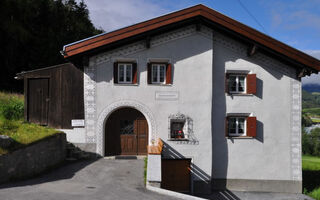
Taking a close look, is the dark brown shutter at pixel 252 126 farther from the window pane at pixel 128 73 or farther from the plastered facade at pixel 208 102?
the window pane at pixel 128 73

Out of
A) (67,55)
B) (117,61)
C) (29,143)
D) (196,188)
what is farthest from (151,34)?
(196,188)

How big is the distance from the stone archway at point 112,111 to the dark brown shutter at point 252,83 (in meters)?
5.03

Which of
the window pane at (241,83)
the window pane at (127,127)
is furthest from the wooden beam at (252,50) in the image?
the window pane at (127,127)

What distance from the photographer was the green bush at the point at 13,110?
1181cm

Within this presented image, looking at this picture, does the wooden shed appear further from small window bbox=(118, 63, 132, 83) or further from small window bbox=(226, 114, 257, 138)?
small window bbox=(226, 114, 257, 138)

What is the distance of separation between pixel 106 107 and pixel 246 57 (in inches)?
291

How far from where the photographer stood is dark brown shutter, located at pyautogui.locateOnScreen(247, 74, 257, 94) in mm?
11266

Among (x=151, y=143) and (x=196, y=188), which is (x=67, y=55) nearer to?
(x=151, y=143)

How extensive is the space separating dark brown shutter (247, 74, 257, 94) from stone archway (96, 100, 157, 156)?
5.03m

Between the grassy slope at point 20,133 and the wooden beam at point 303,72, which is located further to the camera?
the wooden beam at point 303,72

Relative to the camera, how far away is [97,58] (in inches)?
431

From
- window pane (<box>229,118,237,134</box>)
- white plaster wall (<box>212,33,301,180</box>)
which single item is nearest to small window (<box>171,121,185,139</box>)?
white plaster wall (<box>212,33,301,180</box>)

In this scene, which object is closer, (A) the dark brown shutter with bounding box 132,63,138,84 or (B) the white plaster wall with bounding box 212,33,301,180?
(A) the dark brown shutter with bounding box 132,63,138,84

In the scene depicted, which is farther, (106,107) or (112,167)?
(106,107)
